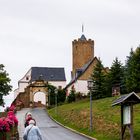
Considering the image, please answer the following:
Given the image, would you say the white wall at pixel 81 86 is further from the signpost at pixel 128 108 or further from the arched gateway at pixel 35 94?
the signpost at pixel 128 108

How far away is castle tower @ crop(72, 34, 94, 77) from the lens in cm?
13624

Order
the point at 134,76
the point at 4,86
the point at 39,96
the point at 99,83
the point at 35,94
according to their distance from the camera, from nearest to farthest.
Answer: the point at 134,76 < the point at 99,83 < the point at 4,86 < the point at 35,94 < the point at 39,96

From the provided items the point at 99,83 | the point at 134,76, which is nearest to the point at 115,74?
the point at 99,83

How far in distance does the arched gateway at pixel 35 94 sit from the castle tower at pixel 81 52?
454 inches

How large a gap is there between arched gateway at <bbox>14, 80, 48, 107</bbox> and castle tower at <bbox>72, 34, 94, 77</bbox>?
1154 cm

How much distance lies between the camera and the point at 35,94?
413ft

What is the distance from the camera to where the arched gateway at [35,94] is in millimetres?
123250

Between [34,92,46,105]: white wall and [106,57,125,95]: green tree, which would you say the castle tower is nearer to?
[34,92,46,105]: white wall

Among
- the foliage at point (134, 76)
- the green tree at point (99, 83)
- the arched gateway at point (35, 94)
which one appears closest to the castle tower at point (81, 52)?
the arched gateway at point (35, 94)

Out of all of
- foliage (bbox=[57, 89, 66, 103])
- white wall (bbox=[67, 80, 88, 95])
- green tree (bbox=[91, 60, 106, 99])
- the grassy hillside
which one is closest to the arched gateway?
foliage (bbox=[57, 89, 66, 103])

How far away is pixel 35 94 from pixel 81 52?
1858 cm

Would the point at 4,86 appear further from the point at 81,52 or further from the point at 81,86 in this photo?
the point at 81,52

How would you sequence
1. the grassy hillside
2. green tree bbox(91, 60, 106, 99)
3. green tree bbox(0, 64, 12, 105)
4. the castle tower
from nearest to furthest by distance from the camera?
the grassy hillside → green tree bbox(91, 60, 106, 99) → green tree bbox(0, 64, 12, 105) → the castle tower

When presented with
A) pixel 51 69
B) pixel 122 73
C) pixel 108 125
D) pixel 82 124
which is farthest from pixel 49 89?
pixel 108 125
